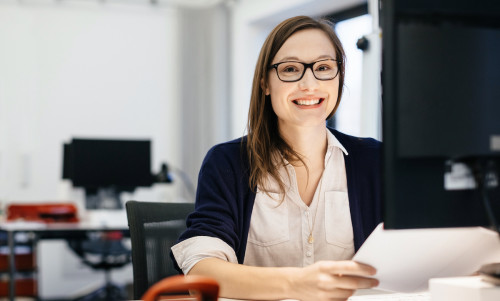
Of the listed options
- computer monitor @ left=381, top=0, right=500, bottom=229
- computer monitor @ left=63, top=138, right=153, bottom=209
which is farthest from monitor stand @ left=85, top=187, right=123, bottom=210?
computer monitor @ left=381, top=0, right=500, bottom=229

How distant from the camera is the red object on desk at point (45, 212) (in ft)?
13.6

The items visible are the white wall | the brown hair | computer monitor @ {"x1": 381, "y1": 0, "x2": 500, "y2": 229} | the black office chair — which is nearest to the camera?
computer monitor @ {"x1": 381, "y1": 0, "x2": 500, "y2": 229}

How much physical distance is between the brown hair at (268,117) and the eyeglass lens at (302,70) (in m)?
0.05

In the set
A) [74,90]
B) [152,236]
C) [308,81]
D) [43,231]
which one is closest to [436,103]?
[308,81]

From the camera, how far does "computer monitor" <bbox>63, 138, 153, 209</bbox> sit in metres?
4.13

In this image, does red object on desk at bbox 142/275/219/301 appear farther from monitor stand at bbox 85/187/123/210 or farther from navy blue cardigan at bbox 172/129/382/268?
monitor stand at bbox 85/187/123/210

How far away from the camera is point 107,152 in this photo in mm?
4223

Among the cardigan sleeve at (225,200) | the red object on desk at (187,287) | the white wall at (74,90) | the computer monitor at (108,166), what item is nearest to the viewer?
the red object on desk at (187,287)

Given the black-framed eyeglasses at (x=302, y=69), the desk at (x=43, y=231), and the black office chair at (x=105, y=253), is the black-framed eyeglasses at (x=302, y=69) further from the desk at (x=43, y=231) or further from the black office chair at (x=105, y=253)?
the black office chair at (x=105, y=253)

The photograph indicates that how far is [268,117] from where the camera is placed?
5.02ft

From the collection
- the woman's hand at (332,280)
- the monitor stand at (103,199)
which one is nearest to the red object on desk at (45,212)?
the monitor stand at (103,199)

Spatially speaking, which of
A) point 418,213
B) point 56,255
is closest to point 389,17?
point 418,213

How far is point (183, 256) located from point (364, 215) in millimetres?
470

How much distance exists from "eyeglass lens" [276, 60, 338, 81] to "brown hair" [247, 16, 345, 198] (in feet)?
0.18
